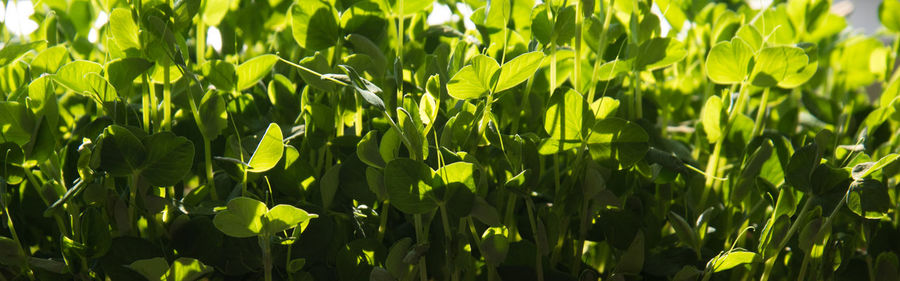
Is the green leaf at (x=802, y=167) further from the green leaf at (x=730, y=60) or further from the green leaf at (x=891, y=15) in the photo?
the green leaf at (x=891, y=15)

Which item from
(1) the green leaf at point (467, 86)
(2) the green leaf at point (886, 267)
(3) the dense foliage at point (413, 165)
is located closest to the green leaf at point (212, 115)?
(3) the dense foliage at point (413, 165)

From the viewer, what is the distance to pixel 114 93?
0.32m

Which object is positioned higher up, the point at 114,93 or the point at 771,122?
the point at 114,93

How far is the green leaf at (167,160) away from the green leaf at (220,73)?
45 millimetres

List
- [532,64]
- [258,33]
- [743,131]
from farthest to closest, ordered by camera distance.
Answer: [258,33] < [743,131] < [532,64]

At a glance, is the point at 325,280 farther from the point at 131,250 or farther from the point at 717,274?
the point at 717,274

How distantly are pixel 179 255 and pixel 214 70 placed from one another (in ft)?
0.28

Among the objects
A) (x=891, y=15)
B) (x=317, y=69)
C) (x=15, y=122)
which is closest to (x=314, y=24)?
(x=317, y=69)

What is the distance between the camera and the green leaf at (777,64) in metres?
0.35

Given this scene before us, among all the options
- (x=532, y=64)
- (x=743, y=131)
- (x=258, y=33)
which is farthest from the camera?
(x=258, y=33)

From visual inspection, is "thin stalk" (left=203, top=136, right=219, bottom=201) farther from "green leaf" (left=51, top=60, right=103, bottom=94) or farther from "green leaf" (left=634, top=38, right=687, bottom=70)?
"green leaf" (left=634, top=38, right=687, bottom=70)

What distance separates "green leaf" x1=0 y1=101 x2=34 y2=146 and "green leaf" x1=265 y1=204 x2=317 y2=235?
124 mm

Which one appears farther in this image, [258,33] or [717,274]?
[258,33]

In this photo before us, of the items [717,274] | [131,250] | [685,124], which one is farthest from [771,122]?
[131,250]
